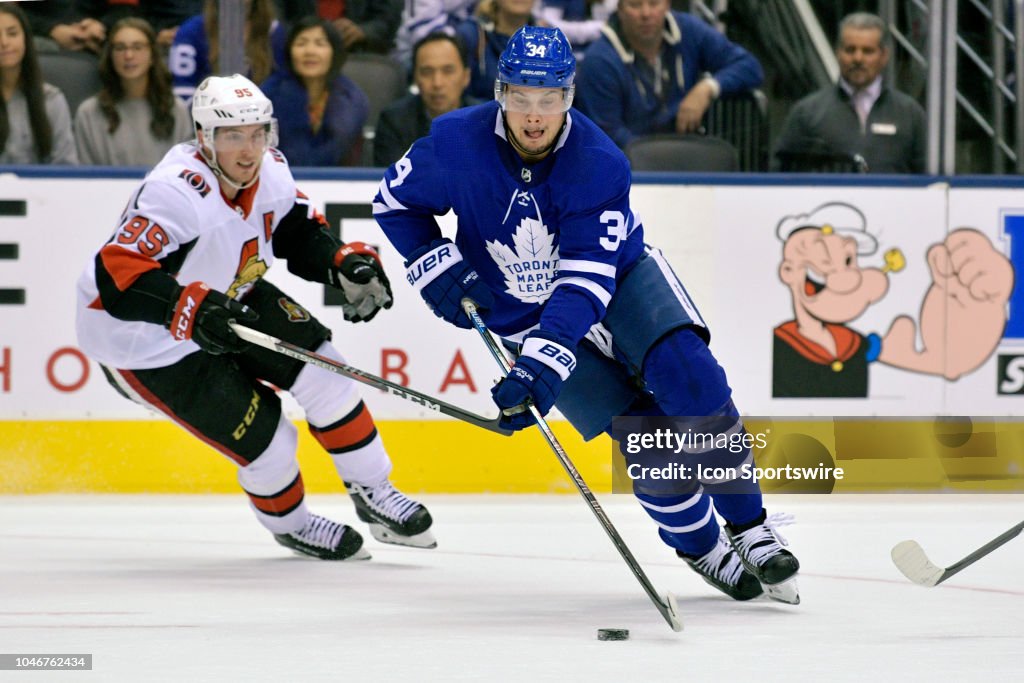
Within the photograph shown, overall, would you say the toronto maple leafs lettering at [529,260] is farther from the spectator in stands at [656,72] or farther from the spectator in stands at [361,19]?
the spectator in stands at [361,19]

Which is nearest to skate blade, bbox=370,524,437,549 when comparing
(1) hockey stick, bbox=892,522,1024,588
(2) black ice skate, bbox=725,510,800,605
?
(2) black ice skate, bbox=725,510,800,605

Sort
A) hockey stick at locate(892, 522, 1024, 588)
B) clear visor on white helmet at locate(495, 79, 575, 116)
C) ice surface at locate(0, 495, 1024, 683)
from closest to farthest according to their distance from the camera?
ice surface at locate(0, 495, 1024, 683), clear visor on white helmet at locate(495, 79, 575, 116), hockey stick at locate(892, 522, 1024, 588)

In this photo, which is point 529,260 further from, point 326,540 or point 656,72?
point 656,72

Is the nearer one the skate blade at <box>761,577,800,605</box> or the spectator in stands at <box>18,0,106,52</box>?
the skate blade at <box>761,577,800,605</box>

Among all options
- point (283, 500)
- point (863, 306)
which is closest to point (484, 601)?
point (283, 500)

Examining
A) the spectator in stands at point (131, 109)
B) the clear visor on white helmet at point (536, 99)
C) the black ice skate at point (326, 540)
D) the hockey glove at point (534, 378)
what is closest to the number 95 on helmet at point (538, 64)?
the clear visor on white helmet at point (536, 99)

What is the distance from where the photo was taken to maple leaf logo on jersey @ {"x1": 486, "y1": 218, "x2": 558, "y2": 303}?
11.5ft

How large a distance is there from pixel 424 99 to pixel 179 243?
1.67m

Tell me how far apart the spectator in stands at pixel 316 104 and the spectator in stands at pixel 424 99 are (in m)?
0.10

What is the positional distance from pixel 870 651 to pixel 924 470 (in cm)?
266

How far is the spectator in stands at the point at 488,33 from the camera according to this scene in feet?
18.2

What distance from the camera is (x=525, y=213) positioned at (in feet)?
11.4

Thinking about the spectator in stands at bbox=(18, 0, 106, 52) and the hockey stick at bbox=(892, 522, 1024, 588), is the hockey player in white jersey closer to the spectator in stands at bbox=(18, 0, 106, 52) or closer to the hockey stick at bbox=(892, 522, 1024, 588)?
the hockey stick at bbox=(892, 522, 1024, 588)

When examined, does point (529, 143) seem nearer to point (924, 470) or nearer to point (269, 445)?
point (269, 445)
